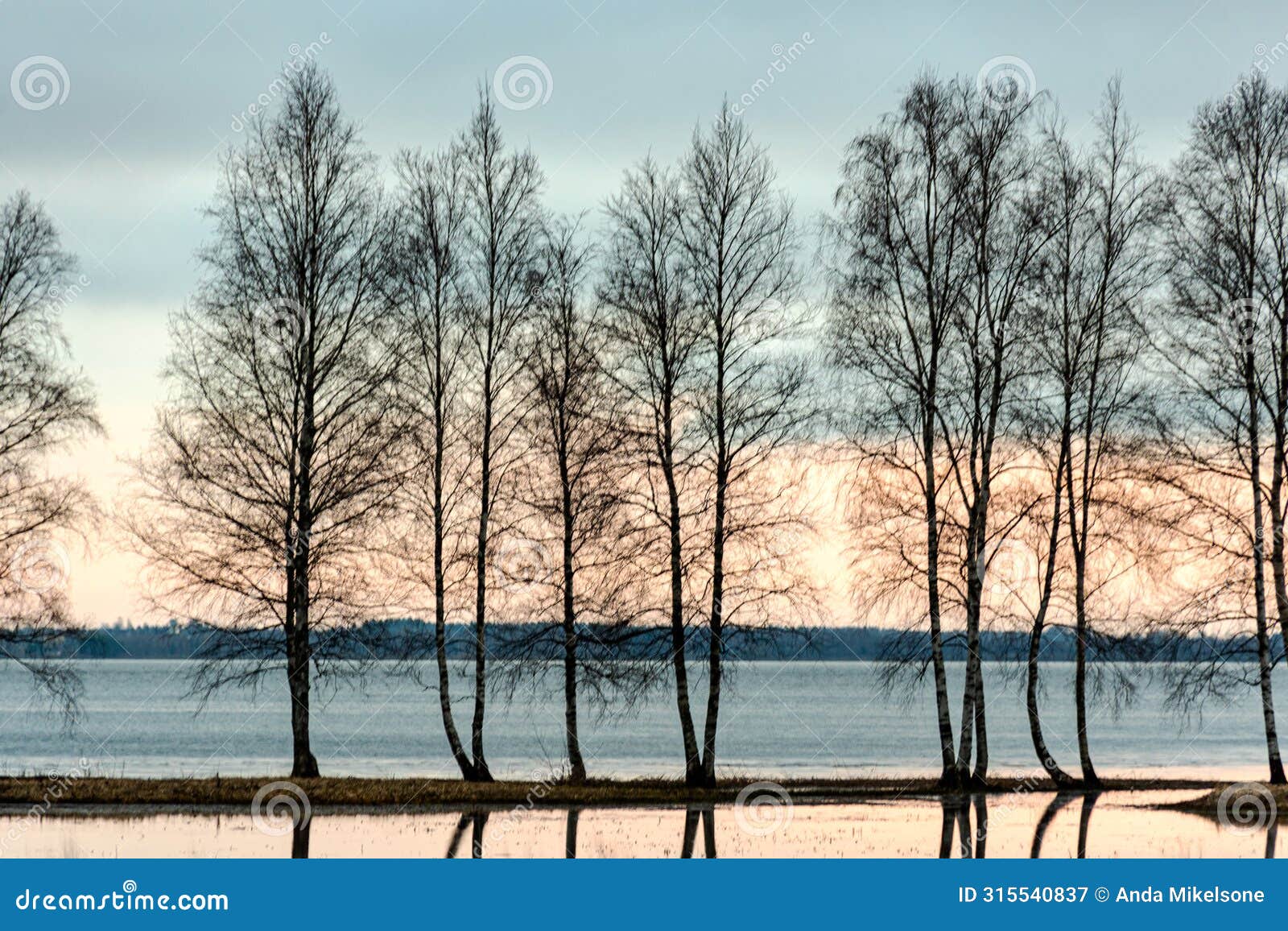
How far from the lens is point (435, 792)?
94.4 feet

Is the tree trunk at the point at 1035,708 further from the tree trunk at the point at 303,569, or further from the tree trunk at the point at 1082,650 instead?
the tree trunk at the point at 303,569

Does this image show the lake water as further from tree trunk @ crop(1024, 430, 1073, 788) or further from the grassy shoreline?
tree trunk @ crop(1024, 430, 1073, 788)

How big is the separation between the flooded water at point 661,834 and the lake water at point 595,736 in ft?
21.2

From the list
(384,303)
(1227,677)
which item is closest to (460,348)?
(384,303)

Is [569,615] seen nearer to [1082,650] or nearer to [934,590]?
[934,590]

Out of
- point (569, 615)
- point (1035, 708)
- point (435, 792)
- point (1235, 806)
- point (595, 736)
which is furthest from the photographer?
point (595, 736)

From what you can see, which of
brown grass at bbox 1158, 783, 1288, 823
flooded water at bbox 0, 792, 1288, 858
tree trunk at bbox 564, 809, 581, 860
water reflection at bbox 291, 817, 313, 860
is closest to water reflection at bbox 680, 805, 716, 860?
flooded water at bbox 0, 792, 1288, 858

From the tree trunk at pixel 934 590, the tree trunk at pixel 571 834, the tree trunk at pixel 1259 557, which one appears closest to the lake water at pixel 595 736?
the tree trunk at pixel 934 590

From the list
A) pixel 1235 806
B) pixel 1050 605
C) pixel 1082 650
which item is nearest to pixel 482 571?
pixel 1050 605

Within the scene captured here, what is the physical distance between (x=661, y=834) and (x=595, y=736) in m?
65.7

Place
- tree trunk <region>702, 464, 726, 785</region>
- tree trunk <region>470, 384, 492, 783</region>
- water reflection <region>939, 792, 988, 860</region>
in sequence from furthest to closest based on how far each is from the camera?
1. tree trunk <region>470, 384, 492, 783</region>
2. tree trunk <region>702, 464, 726, 785</region>
3. water reflection <region>939, 792, 988, 860</region>

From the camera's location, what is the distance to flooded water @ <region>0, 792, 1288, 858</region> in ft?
67.6

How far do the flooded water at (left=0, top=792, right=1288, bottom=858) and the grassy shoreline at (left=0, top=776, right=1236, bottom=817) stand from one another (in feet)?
4.51

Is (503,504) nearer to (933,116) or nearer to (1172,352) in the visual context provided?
(933,116)
